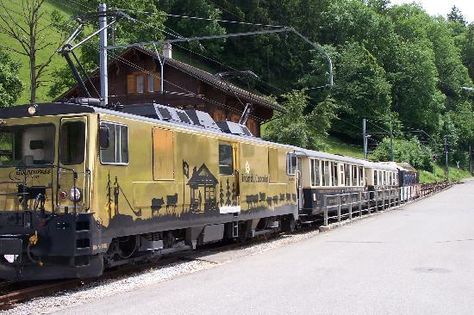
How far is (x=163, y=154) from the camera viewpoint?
12.2 metres

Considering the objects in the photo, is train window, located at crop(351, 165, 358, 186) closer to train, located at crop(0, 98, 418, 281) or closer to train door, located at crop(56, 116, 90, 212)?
train, located at crop(0, 98, 418, 281)

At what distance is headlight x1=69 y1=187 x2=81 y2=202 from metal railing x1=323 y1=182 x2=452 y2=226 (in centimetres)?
1310

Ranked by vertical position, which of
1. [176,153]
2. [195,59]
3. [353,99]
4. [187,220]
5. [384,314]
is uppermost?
[195,59]

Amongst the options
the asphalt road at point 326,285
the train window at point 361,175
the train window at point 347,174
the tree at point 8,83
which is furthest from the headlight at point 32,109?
the tree at point 8,83

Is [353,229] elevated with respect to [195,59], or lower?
lower

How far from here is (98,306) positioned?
867 centimetres

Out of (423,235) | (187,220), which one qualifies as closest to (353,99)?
(423,235)

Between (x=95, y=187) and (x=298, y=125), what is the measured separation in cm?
3746

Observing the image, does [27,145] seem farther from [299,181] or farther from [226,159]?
[299,181]

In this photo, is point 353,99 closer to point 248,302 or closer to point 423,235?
point 423,235

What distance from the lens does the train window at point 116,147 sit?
10484 millimetres

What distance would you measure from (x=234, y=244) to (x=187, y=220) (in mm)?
4411

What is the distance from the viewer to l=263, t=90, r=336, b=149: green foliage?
46.3 m

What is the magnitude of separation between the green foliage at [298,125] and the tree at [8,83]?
757 inches
